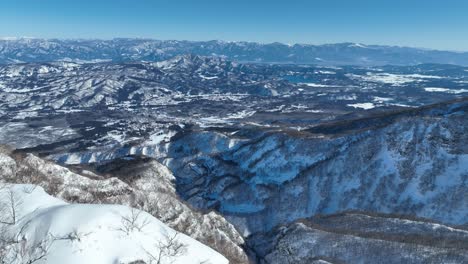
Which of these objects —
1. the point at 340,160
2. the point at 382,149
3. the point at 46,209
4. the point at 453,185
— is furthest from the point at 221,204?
the point at 46,209

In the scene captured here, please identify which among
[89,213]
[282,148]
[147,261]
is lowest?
[282,148]

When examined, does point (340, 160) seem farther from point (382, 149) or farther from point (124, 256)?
point (124, 256)

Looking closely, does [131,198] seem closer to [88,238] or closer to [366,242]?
[366,242]

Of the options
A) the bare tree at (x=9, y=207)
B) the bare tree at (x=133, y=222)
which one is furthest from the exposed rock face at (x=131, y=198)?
the bare tree at (x=133, y=222)

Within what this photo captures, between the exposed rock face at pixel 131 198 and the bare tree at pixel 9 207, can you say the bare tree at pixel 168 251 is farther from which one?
the exposed rock face at pixel 131 198

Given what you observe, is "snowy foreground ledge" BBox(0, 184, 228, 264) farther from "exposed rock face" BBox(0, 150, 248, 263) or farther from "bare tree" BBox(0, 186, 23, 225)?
"exposed rock face" BBox(0, 150, 248, 263)

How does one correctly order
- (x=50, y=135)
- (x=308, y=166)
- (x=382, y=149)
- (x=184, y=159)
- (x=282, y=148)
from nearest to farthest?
1. (x=382, y=149)
2. (x=308, y=166)
3. (x=282, y=148)
4. (x=184, y=159)
5. (x=50, y=135)

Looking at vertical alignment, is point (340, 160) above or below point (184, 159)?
above
